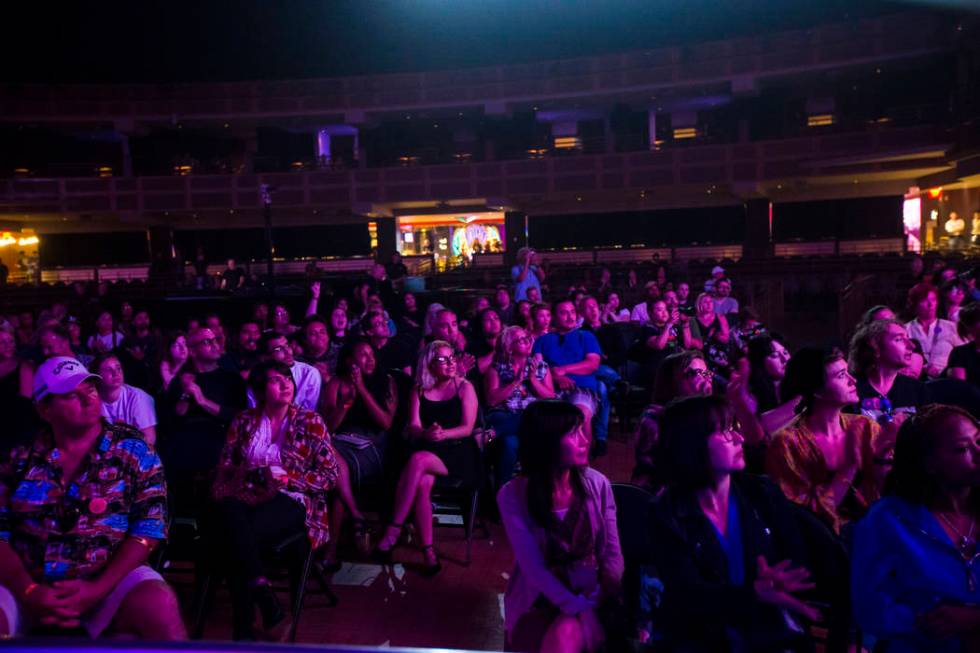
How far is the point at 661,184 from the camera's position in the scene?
24219mm

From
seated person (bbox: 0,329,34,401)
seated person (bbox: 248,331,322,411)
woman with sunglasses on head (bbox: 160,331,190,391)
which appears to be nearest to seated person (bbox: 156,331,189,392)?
woman with sunglasses on head (bbox: 160,331,190,391)

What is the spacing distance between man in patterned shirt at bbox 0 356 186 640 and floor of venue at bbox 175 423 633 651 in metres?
1.03

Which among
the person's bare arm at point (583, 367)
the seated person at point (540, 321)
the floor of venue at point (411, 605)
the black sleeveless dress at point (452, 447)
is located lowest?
the floor of venue at point (411, 605)

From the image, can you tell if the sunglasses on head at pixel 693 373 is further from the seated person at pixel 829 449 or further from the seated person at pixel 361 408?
the seated person at pixel 361 408

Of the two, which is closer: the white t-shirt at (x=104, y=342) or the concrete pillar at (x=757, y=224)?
the white t-shirt at (x=104, y=342)

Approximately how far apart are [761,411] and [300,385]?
291 cm

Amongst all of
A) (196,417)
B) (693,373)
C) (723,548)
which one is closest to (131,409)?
(196,417)

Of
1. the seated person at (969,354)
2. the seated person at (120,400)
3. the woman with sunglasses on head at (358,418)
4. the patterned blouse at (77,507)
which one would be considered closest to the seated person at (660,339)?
the seated person at (969,354)

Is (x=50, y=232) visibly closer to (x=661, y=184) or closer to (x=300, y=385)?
(x=661, y=184)

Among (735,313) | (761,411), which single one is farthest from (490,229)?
(761,411)

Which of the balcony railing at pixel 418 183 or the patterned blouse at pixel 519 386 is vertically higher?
the balcony railing at pixel 418 183

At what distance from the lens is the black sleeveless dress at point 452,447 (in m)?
4.50

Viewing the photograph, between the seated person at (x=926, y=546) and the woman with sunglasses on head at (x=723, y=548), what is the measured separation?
0.19 metres

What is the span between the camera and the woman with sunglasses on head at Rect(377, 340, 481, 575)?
172 inches
